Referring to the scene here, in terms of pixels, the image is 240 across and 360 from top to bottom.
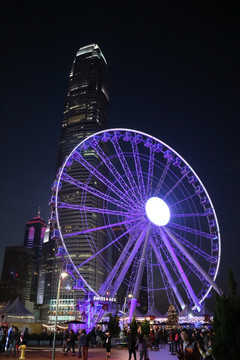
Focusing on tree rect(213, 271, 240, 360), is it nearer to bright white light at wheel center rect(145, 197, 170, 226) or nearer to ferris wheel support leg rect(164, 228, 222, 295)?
bright white light at wheel center rect(145, 197, 170, 226)

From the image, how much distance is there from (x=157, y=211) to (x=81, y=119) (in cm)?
13242

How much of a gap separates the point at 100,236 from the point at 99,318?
4476 inches

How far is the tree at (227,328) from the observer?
24.7 feet

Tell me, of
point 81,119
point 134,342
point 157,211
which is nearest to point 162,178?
point 157,211

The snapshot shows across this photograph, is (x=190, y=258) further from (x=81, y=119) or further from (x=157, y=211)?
(x=81, y=119)

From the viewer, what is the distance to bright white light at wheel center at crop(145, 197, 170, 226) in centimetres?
3391

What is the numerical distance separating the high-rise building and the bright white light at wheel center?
108 metres

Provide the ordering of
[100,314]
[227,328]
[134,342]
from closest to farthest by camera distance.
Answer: [227,328]
[134,342]
[100,314]

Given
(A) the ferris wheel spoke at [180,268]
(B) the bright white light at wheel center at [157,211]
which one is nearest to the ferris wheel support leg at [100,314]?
(A) the ferris wheel spoke at [180,268]

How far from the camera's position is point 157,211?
34.4 metres

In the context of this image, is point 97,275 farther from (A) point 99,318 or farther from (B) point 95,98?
(A) point 99,318

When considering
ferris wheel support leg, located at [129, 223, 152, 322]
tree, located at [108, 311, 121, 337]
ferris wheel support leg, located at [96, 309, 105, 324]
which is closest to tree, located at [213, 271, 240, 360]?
ferris wheel support leg, located at [129, 223, 152, 322]

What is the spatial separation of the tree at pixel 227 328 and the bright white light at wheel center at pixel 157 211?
25.3 metres

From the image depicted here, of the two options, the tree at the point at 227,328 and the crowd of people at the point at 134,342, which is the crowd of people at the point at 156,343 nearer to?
the crowd of people at the point at 134,342
